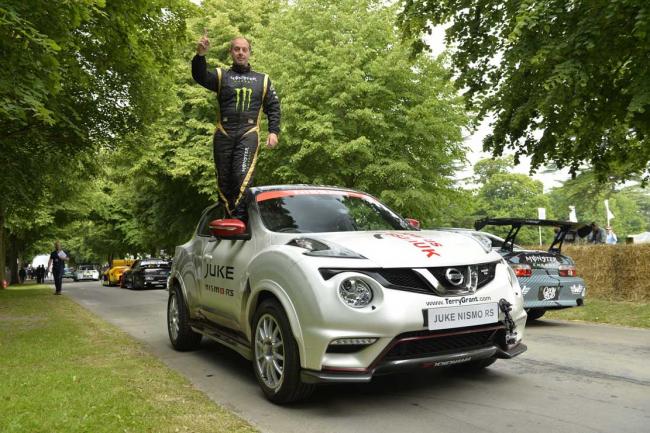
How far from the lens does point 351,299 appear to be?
4.00 metres

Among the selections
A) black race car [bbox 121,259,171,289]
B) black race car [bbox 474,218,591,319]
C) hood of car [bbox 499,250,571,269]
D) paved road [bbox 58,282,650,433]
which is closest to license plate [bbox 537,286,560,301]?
black race car [bbox 474,218,591,319]

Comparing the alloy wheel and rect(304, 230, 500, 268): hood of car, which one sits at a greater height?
rect(304, 230, 500, 268): hood of car

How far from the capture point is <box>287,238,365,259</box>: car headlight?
4.18m

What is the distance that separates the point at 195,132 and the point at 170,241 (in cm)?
1076

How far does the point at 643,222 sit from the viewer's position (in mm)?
103312

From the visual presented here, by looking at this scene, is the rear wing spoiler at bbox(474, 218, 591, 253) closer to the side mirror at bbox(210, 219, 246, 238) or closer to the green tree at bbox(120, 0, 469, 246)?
the side mirror at bbox(210, 219, 246, 238)

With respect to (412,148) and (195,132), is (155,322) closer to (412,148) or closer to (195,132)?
(412,148)

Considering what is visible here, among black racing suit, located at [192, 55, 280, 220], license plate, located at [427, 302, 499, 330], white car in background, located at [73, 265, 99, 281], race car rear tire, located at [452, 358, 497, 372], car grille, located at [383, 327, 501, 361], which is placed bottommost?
white car in background, located at [73, 265, 99, 281]

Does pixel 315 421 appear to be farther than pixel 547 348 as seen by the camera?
No

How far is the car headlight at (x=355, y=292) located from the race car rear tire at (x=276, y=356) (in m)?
0.52

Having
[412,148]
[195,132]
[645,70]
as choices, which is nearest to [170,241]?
[195,132]

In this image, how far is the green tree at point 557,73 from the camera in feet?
29.0

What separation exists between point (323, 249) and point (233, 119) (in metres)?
2.26

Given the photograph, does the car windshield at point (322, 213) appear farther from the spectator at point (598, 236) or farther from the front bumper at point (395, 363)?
the spectator at point (598, 236)
